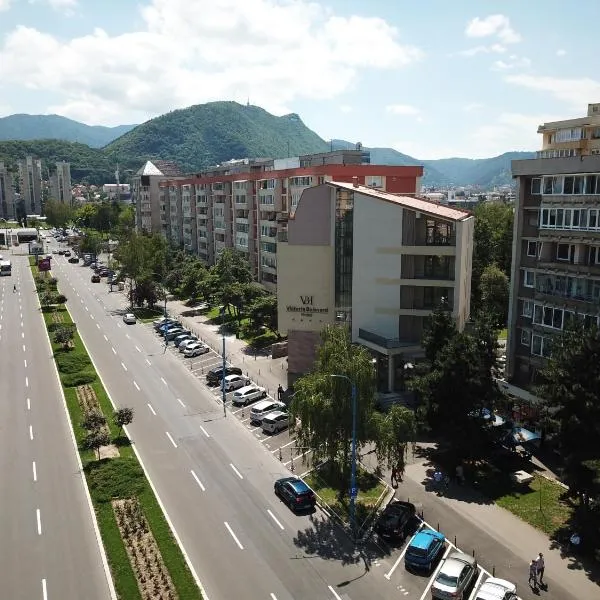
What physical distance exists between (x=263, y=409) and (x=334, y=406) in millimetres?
15660

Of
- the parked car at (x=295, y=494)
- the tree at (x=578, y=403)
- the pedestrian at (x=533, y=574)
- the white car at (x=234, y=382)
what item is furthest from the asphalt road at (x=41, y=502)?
the tree at (x=578, y=403)

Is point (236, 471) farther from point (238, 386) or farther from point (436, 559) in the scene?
point (238, 386)

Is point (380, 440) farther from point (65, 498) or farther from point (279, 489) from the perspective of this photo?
point (65, 498)

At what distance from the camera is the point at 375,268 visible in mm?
47219

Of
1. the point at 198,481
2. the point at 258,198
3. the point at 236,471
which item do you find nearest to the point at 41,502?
the point at 198,481

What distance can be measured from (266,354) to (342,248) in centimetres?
1820

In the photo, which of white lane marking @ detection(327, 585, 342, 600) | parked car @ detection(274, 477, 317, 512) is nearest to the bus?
parked car @ detection(274, 477, 317, 512)

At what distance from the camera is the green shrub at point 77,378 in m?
50.7

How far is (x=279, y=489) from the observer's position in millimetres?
32156

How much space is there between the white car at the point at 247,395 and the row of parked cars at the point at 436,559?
63.0 ft

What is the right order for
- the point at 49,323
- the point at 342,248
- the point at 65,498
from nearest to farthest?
the point at 65,498 → the point at 342,248 → the point at 49,323

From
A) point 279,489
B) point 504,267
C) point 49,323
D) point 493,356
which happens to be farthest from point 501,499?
point 49,323

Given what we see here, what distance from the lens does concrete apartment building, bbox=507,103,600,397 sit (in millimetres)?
35844

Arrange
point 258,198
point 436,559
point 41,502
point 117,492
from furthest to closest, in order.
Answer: point 258,198, point 117,492, point 41,502, point 436,559
